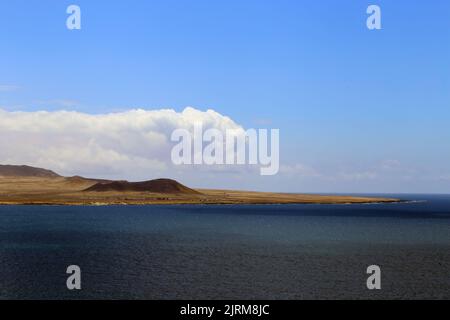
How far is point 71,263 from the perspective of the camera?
5853 cm

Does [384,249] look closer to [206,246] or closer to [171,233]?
[206,246]

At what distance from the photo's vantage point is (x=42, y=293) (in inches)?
1678

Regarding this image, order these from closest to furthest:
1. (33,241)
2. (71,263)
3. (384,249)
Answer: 1. (71,263)
2. (384,249)
3. (33,241)

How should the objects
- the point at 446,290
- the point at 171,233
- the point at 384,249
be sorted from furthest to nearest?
the point at 171,233 < the point at 384,249 < the point at 446,290

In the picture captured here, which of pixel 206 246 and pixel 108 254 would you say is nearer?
pixel 108 254

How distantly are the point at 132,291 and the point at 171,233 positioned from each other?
5291cm

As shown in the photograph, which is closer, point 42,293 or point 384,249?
point 42,293

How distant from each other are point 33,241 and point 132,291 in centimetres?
4354
